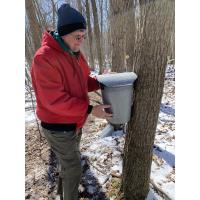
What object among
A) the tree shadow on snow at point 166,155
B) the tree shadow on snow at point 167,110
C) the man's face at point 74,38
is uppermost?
the man's face at point 74,38

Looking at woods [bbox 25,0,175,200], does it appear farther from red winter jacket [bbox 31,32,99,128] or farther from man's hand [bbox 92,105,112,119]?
red winter jacket [bbox 31,32,99,128]

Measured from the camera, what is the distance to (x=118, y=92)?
2520 mm

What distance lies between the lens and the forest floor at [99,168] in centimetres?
336

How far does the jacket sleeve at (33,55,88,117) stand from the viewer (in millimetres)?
2424

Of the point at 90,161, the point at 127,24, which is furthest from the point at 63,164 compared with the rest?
the point at 127,24

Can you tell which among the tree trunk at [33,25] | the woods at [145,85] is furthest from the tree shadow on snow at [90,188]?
the tree trunk at [33,25]

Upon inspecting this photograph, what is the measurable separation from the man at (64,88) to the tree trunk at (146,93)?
1.23 ft

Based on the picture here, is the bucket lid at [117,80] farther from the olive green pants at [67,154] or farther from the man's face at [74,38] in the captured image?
the olive green pants at [67,154]

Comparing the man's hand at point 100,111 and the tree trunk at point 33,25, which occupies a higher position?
the tree trunk at point 33,25

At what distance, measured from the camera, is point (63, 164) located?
110 inches

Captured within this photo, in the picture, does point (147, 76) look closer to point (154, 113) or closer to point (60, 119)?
point (154, 113)

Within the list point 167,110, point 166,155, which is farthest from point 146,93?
point 167,110

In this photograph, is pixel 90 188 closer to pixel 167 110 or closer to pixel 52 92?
pixel 52 92
